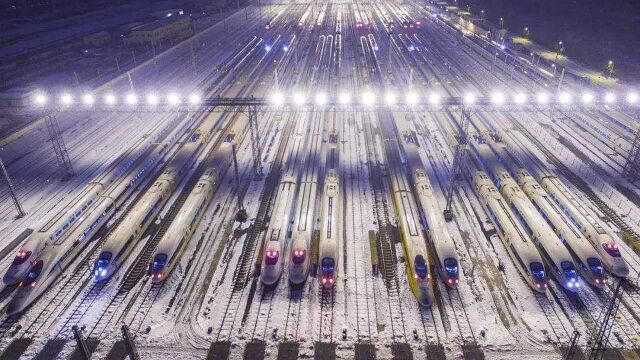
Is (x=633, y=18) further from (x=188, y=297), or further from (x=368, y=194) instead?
(x=188, y=297)

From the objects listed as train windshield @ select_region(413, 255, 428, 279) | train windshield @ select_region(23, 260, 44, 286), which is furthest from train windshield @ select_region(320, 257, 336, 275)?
train windshield @ select_region(23, 260, 44, 286)

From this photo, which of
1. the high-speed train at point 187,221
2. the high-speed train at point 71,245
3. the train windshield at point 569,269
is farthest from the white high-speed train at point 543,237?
the high-speed train at point 71,245

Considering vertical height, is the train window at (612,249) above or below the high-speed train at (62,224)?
below

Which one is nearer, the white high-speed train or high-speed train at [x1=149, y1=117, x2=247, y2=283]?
the white high-speed train

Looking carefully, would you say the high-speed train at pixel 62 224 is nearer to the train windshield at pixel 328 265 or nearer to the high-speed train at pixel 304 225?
the high-speed train at pixel 304 225

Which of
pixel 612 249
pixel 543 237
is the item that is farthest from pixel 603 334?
pixel 612 249

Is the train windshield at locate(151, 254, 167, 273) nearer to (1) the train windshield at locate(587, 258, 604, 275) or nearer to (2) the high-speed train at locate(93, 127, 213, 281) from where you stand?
(2) the high-speed train at locate(93, 127, 213, 281)

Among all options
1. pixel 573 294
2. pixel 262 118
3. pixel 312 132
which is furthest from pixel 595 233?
pixel 262 118
